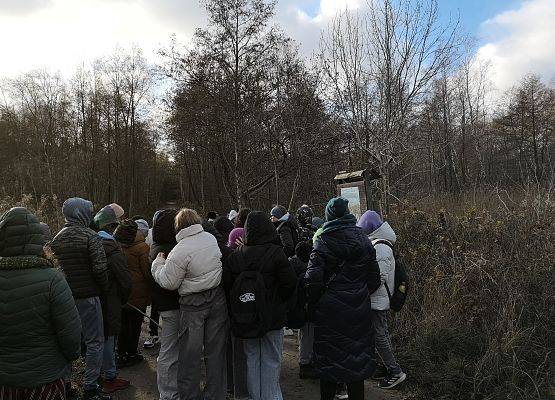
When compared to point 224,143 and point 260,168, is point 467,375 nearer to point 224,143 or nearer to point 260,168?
point 260,168

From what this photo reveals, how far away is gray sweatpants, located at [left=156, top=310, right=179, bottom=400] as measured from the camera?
163 inches

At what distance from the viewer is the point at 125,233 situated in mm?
5246

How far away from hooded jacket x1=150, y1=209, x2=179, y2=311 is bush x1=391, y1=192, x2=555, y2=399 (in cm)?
281

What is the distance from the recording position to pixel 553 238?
5.84m

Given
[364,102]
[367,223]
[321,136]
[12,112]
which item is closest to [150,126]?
[12,112]

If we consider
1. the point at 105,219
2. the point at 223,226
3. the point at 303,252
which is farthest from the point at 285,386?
the point at 105,219

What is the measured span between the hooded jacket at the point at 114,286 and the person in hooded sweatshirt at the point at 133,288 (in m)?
0.69

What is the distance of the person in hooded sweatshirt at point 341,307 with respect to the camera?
3.66 meters

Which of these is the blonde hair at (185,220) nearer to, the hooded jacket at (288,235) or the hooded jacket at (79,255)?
the hooded jacket at (79,255)

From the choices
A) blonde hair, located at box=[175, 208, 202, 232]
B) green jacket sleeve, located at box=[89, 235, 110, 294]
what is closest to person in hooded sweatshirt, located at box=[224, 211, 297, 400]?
blonde hair, located at box=[175, 208, 202, 232]

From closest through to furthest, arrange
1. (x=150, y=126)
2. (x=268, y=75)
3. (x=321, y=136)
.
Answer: (x=321, y=136), (x=268, y=75), (x=150, y=126)

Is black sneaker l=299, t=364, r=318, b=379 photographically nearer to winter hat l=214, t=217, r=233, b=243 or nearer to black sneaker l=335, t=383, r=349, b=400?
black sneaker l=335, t=383, r=349, b=400

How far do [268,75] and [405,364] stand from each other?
1448 cm

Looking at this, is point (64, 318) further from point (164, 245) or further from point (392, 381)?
point (392, 381)
